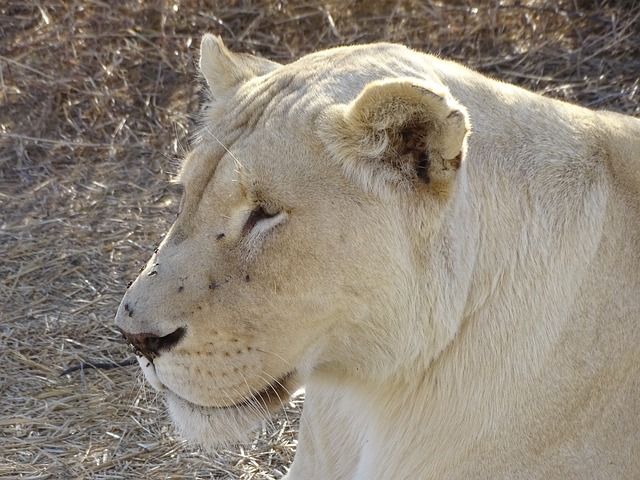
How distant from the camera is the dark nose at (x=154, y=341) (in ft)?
6.55

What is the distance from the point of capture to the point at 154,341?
2.01 metres

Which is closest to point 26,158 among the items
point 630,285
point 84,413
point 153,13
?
point 153,13

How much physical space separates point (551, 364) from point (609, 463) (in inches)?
10.1

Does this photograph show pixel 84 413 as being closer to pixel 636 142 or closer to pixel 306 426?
pixel 306 426

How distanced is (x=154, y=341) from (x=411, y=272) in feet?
1.80

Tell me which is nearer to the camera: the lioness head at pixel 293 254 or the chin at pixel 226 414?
the lioness head at pixel 293 254

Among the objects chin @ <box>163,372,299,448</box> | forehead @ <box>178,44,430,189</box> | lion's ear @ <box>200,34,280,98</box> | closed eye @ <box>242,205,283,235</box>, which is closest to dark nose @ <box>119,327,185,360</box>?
chin @ <box>163,372,299,448</box>

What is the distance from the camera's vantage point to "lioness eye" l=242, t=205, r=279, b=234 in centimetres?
204

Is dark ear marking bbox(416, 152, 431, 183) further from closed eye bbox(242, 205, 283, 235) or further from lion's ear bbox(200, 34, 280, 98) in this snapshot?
lion's ear bbox(200, 34, 280, 98)

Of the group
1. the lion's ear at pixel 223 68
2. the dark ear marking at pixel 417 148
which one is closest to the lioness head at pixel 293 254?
the dark ear marking at pixel 417 148

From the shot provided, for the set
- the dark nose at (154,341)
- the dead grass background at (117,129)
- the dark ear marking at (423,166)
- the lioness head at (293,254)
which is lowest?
the dead grass background at (117,129)

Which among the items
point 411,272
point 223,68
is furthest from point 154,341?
point 223,68

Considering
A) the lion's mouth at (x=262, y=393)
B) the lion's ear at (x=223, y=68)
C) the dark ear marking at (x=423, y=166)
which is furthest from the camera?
the lion's ear at (x=223, y=68)

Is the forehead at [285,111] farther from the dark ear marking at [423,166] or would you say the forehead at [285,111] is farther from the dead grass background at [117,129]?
the dead grass background at [117,129]
